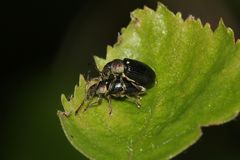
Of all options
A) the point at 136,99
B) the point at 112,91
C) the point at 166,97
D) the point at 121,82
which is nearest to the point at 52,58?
the point at 121,82

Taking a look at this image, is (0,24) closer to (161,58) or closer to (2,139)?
(2,139)

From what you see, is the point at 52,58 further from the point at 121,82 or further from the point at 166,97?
the point at 166,97

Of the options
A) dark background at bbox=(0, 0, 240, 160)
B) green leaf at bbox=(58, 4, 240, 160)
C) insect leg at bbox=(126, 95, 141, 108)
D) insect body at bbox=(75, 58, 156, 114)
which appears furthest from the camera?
dark background at bbox=(0, 0, 240, 160)

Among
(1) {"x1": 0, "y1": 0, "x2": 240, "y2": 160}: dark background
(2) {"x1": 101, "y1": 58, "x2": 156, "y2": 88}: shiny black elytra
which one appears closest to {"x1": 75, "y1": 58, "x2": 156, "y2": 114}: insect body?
(2) {"x1": 101, "y1": 58, "x2": 156, "y2": 88}: shiny black elytra

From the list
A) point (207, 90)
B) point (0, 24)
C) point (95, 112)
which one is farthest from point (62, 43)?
point (207, 90)

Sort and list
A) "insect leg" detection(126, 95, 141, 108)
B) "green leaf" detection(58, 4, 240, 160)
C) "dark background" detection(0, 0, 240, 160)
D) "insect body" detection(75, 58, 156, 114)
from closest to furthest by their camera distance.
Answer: "green leaf" detection(58, 4, 240, 160) → "insect leg" detection(126, 95, 141, 108) → "insect body" detection(75, 58, 156, 114) → "dark background" detection(0, 0, 240, 160)

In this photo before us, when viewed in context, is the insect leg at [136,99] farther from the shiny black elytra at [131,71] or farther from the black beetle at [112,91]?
the shiny black elytra at [131,71]

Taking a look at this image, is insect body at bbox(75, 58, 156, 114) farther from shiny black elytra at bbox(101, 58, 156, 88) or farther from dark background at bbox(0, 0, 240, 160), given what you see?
dark background at bbox(0, 0, 240, 160)
